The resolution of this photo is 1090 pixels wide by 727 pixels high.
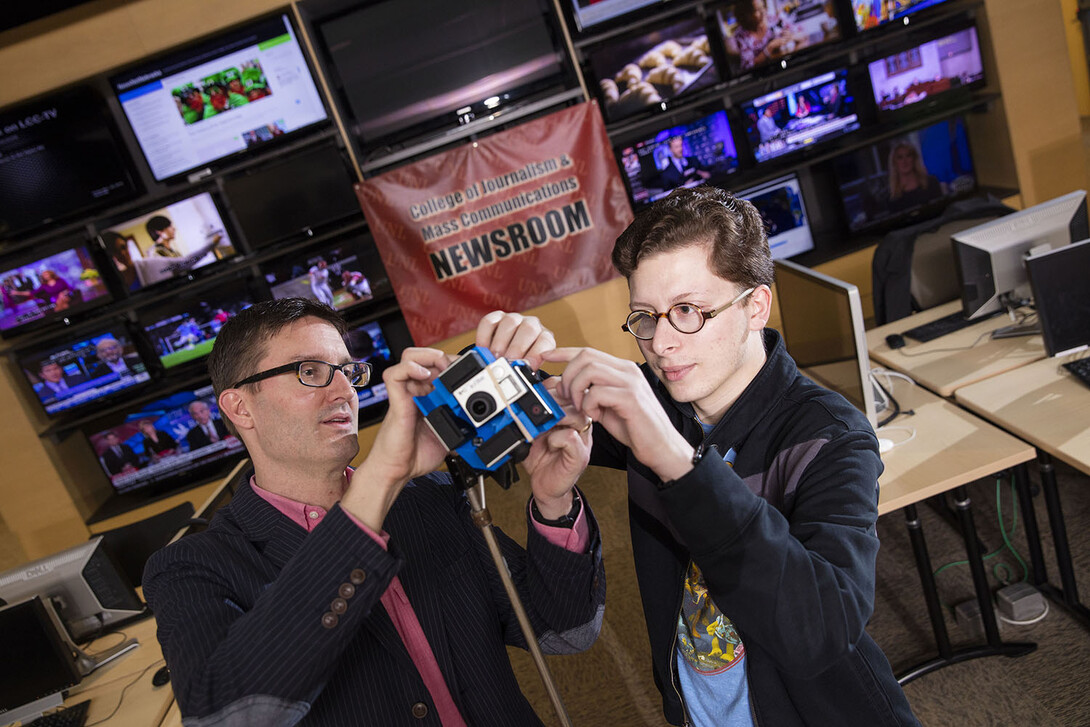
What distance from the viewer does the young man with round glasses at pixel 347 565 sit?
Result: 0.96 meters

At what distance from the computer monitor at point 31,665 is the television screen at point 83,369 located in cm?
225

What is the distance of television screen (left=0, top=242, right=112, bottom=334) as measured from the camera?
13.7ft

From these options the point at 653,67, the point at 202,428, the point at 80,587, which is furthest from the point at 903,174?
the point at 80,587

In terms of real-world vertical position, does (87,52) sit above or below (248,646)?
above

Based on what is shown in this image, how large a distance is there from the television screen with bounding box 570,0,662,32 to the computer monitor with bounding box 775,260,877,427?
2.14 m

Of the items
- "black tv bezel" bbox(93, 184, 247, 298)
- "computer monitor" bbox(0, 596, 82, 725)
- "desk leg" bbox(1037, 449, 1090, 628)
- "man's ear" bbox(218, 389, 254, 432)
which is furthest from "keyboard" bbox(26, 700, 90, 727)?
"desk leg" bbox(1037, 449, 1090, 628)

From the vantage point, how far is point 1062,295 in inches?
93.7

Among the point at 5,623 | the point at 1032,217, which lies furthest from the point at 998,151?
the point at 5,623

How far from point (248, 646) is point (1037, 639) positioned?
2.57 m

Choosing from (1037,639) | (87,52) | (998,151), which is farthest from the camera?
(998,151)

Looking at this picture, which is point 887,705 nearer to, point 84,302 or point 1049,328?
point 1049,328

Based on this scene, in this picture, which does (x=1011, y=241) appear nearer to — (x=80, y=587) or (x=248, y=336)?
(x=248, y=336)

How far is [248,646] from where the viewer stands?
96cm

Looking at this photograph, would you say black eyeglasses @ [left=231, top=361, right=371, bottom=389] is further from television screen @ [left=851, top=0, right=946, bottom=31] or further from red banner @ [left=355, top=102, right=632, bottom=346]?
television screen @ [left=851, top=0, right=946, bottom=31]
